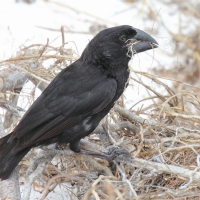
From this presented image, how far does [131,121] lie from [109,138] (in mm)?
244

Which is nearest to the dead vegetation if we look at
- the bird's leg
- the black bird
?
the bird's leg

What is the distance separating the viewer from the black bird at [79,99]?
3.43 metres

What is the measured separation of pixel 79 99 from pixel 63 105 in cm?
10

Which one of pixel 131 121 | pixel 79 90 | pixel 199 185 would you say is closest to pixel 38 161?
pixel 79 90

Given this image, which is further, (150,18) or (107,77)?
(150,18)

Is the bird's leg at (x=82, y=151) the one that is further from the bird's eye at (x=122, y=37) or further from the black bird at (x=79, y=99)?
the bird's eye at (x=122, y=37)

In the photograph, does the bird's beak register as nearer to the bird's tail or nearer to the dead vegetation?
the dead vegetation

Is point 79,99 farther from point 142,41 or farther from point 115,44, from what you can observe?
point 142,41

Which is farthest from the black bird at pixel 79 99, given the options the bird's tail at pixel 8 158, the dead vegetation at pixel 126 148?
the dead vegetation at pixel 126 148

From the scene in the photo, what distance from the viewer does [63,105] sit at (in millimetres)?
3488

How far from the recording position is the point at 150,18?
6.48 m

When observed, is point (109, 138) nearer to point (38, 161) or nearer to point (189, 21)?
point (38, 161)

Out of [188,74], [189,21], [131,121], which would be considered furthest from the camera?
[189,21]

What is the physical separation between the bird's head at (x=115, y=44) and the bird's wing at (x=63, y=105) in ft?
0.47
